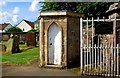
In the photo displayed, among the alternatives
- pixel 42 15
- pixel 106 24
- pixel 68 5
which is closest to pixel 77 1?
pixel 68 5

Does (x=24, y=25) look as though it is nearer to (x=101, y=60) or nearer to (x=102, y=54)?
(x=102, y=54)

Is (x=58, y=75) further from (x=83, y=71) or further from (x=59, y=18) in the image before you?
(x=59, y=18)

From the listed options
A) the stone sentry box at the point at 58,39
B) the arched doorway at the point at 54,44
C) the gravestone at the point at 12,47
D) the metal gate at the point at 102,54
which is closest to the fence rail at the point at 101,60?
the metal gate at the point at 102,54

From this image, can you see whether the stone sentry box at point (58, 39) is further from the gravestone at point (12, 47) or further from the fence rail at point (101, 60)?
the gravestone at point (12, 47)

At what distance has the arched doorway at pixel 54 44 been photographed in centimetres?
1510

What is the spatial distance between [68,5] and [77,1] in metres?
2.68

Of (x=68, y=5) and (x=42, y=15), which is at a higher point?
(x=68, y=5)

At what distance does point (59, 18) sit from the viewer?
48.8 feet

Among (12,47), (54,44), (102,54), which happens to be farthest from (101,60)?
(12,47)

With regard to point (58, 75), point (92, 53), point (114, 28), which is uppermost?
point (114, 28)

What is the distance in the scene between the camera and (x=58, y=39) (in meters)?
15.1

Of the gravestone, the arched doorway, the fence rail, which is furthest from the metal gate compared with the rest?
the gravestone

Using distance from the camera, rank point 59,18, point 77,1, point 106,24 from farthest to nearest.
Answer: point 77,1
point 59,18
point 106,24

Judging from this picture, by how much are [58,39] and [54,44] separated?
→ 39 centimetres
